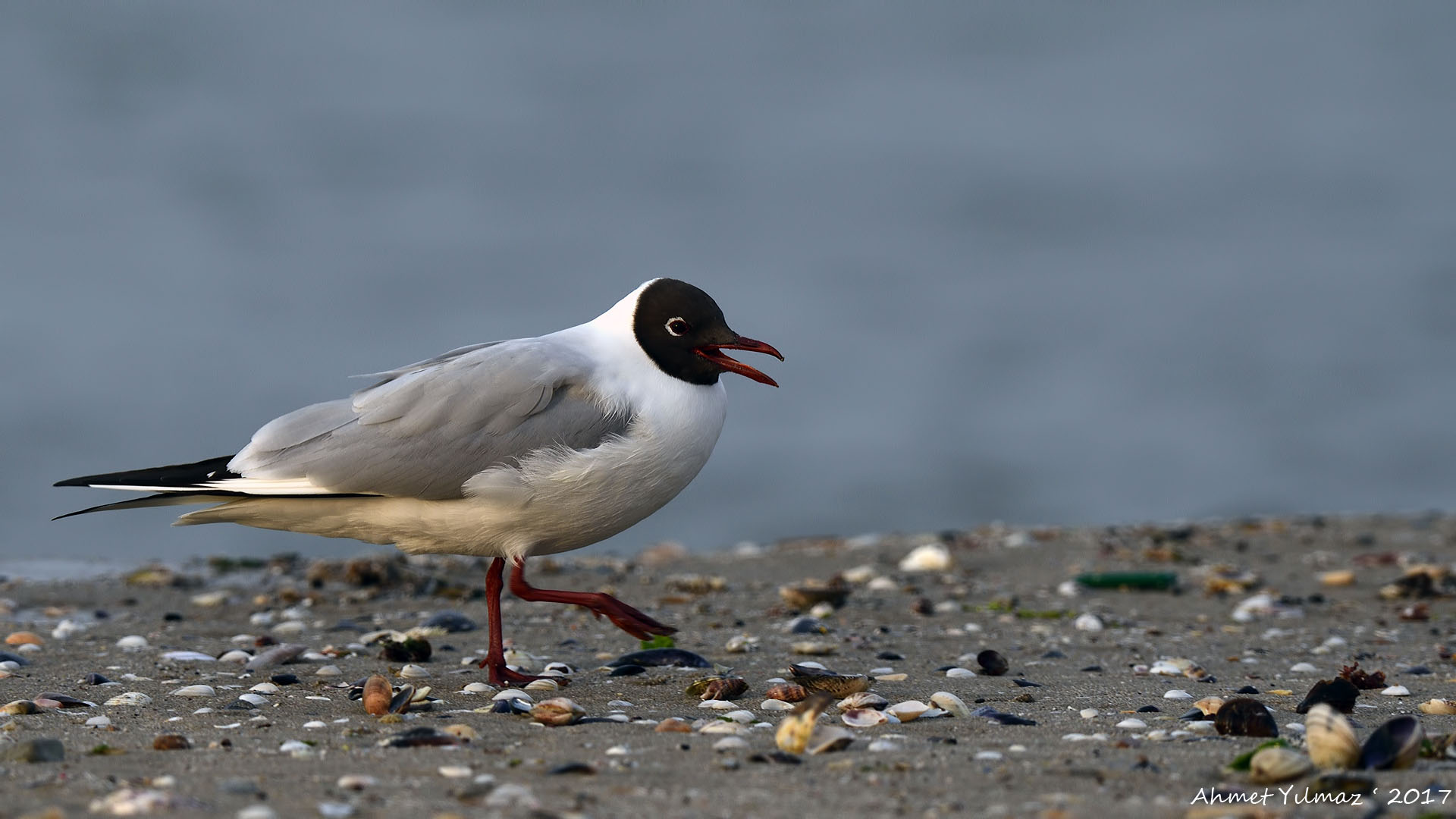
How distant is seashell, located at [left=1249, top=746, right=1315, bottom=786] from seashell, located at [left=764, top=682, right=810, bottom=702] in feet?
5.07

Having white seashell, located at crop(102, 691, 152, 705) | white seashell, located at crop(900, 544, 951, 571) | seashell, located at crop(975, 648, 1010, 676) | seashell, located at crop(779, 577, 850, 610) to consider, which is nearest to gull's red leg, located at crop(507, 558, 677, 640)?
seashell, located at crop(975, 648, 1010, 676)

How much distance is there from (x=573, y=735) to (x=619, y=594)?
3648 millimetres

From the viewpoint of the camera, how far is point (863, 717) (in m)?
3.97

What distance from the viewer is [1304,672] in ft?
16.9

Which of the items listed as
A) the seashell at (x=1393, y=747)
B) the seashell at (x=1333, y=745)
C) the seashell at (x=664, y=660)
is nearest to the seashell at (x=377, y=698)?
the seashell at (x=664, y=660)

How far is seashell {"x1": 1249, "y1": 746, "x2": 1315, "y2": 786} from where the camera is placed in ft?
10.1

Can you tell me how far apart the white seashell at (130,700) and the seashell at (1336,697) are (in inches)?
141

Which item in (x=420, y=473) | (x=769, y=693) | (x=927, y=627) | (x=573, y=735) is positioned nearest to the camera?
(x=573, y=735)

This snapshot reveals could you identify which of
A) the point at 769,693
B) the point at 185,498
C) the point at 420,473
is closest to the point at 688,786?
the point at 769,693

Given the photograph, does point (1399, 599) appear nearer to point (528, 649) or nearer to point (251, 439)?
point (528, 649)

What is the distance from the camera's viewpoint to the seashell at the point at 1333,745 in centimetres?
317

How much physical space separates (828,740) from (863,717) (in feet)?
1.65

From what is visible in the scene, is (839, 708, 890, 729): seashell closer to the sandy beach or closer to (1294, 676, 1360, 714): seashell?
the sandy beach

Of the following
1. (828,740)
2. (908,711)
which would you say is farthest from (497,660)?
(828,740)
